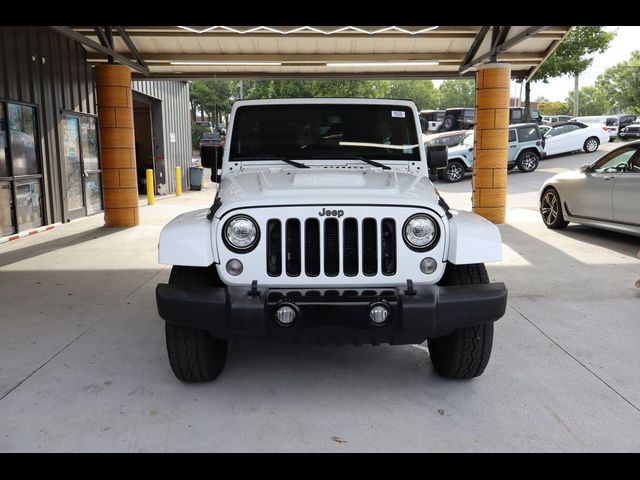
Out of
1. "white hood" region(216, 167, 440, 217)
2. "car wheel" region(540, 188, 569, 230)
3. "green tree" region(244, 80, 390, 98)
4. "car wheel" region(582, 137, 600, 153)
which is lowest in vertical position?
"car wheel" region(540, 188, 569, 230)

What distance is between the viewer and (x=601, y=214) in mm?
8367

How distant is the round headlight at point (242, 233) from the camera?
328cm

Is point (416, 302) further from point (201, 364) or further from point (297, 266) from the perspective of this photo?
point (201, 364)

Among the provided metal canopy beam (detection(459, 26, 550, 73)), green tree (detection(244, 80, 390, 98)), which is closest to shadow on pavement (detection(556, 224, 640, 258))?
metal canopy beam (detection(459, 26, 550, 73))

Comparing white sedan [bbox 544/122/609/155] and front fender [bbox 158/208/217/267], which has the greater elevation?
white sedan [bbox 544/122/609/155]

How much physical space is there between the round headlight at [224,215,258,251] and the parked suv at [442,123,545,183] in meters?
15.8

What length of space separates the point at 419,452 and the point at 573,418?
97 centimetres

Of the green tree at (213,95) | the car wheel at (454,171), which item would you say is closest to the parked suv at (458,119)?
the car wheel at (454,171)

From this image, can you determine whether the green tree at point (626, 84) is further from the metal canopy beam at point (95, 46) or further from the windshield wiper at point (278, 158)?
the windshield wiper at point (278, 158)

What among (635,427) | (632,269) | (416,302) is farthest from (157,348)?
(632,269)

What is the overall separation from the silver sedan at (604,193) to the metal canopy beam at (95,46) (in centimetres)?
747

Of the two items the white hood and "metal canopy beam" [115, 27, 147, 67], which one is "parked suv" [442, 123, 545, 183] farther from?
the white hood

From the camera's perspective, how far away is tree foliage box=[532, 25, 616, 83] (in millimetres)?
23453

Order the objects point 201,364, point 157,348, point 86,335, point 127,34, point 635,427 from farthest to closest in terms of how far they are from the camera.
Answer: point 127,34
point 86,335
point 157,348
point 201,364
point 635,427
